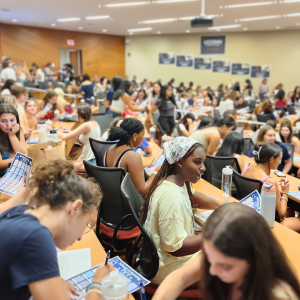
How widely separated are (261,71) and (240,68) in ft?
3.28

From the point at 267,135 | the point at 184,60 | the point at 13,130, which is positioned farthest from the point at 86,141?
the point at 184,60

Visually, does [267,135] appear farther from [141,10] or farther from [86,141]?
[141,10]

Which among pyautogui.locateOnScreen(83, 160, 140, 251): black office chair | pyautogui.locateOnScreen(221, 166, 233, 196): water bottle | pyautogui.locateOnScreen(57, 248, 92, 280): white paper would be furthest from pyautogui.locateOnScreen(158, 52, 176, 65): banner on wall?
pyautogui.locateOnScreen(57, 248, 92, 280): white paper

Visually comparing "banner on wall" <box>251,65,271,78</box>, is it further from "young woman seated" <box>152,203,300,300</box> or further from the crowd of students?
"young woman seated" <box>152,203,300,300</box>

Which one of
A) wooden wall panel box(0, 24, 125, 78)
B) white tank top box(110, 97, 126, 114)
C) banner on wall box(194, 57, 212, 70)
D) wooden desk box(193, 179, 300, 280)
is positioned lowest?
wooden desk box(193, 179, 300, 280)

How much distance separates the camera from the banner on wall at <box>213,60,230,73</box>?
50.3 feet

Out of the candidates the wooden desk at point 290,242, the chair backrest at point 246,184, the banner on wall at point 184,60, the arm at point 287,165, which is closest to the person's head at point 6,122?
the chair backrest at point 246,184

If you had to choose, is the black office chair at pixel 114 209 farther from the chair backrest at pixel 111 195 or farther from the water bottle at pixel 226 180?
the water bottle at pixel 226 180

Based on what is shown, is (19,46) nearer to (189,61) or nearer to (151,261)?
(189,61)

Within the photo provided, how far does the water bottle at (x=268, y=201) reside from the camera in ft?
6.08

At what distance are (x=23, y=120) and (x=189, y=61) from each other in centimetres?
1341

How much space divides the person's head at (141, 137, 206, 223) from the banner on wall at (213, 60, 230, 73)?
1464 centimetres

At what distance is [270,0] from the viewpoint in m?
7.48

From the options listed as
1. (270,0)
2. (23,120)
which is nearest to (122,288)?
(23,120)
